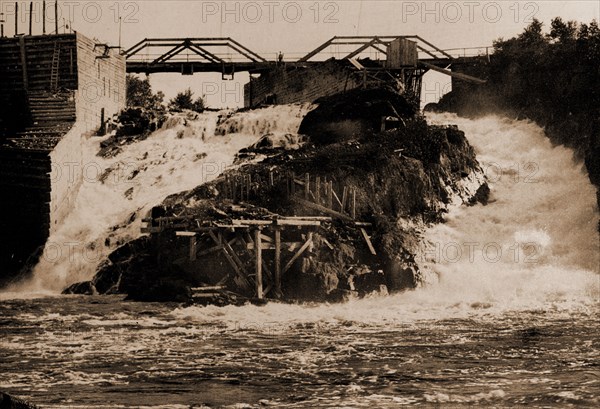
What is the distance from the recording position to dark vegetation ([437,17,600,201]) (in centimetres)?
3891

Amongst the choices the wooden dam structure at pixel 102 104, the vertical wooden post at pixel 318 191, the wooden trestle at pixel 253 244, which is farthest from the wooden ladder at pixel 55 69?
the vertical wooden post at pixel 318 191

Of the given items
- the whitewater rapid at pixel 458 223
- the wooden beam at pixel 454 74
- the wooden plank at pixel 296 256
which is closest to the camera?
the whitewater rapid at pixel 458 223

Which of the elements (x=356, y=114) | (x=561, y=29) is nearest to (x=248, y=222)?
(x=356, y=114)

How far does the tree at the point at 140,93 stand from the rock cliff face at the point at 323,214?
3041cm

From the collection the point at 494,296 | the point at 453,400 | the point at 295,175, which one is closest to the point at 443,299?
the point at 494,296

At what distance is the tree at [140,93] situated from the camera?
6593 cm

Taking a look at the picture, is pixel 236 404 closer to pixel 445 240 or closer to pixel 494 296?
pixel 494 296

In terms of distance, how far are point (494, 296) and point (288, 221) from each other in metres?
6.51

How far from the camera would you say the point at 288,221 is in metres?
27.6

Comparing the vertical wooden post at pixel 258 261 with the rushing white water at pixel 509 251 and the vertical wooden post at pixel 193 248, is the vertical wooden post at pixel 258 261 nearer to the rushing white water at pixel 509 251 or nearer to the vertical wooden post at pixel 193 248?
the rushing white water at pixel 509 251

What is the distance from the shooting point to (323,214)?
98.4 ft

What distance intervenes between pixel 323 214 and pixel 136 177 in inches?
405

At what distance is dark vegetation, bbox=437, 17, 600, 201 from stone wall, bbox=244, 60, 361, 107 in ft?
25.0

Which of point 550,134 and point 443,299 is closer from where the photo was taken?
point 443,299
